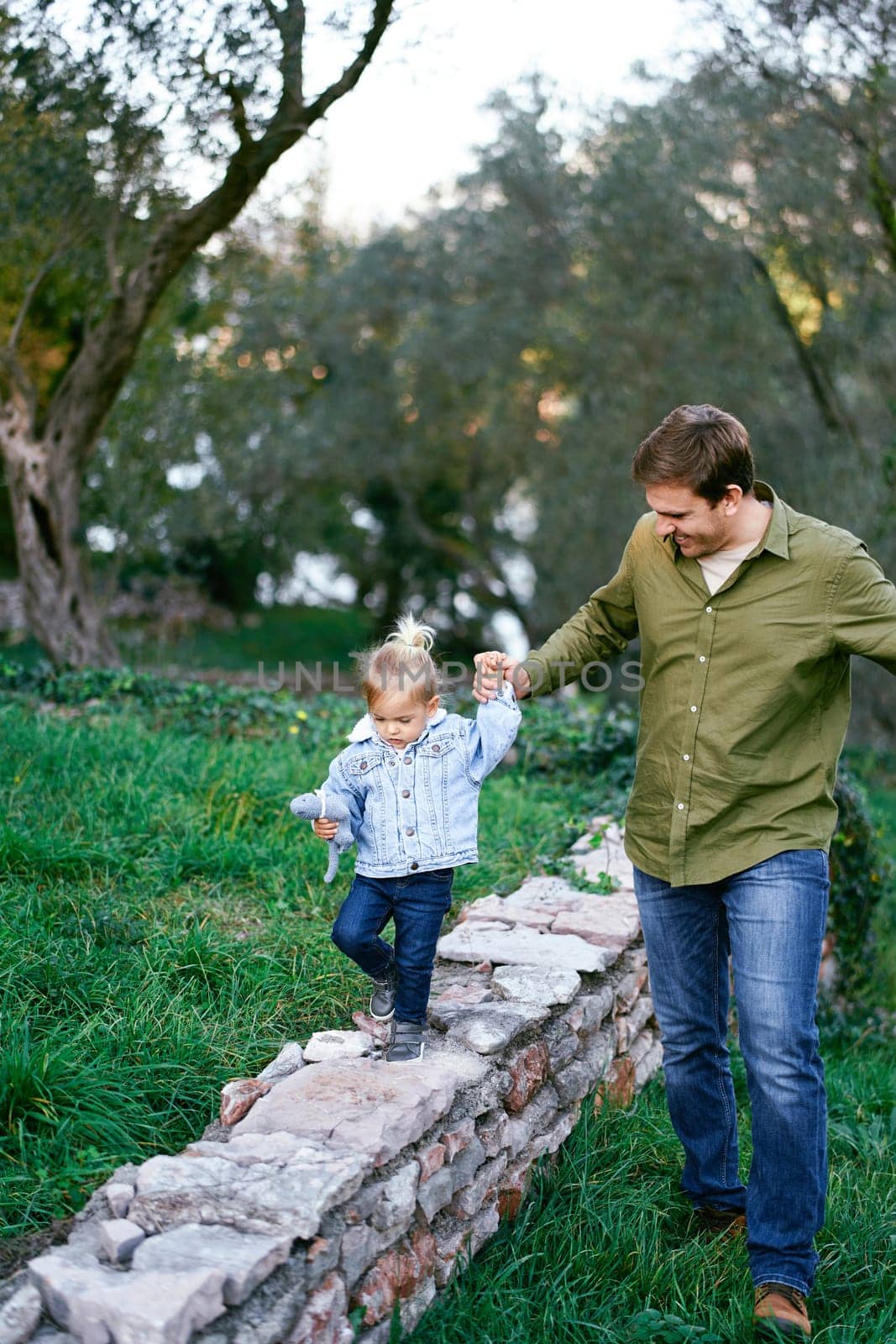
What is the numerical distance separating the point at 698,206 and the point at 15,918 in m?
10.8

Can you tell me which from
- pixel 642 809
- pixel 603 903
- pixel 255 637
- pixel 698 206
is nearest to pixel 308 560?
pixel 255 637

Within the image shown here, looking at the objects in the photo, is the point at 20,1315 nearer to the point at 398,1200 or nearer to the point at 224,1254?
the point at 224,1254

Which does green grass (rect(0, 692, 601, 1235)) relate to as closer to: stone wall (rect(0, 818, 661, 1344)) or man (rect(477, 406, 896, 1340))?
stone wall (rect(0, 818, 661, 1344))

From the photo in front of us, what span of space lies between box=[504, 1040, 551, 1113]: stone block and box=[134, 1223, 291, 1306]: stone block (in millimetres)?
1026

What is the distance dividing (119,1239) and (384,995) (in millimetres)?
1056

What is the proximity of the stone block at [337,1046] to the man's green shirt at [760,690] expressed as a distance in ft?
2.92

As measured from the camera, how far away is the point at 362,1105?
2574mm

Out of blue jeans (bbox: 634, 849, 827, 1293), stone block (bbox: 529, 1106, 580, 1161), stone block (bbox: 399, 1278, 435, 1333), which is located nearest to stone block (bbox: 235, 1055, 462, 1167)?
stone block (bbox: 399, 1278, 435, 1333)

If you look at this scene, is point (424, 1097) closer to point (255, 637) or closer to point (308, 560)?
point (255, 637)

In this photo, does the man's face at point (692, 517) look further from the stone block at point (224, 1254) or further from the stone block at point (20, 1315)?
the stone block at point (20, 1315)

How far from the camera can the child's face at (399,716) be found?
277 centimetres

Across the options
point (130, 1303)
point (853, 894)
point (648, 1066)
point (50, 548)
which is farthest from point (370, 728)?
point (50, 548)

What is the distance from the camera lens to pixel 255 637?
62.3 feet

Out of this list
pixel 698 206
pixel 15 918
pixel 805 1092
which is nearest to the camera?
pixel 805 1092
